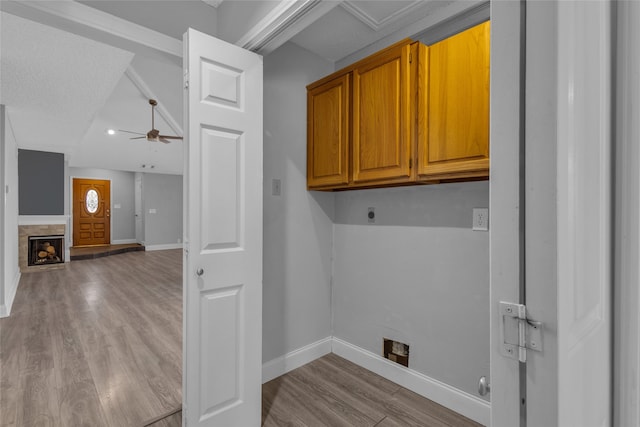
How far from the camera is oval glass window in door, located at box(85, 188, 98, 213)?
31.2 feet

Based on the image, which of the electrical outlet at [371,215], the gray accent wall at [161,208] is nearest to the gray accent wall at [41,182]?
the gray accent wall at [161,208]

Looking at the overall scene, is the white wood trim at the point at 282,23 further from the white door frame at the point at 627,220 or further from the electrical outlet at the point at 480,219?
the electrical outlet at the point at 480,219

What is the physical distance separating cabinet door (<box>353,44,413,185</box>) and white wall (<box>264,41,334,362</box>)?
21.8 inches

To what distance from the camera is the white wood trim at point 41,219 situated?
226 inches

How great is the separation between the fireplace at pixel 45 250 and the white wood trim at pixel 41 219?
0.29 m

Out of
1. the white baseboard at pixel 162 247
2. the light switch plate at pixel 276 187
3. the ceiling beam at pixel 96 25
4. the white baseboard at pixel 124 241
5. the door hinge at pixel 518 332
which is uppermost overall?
the ceiling beam at pixel 96 25

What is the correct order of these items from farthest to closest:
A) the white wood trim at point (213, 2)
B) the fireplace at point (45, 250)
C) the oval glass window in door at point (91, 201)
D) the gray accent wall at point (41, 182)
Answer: the oval glass window in door at point (91, 201)
the fireplace at point (45, 250)
the gray accent wall at point (41, 182)
the white wood trim at point (213, 2)

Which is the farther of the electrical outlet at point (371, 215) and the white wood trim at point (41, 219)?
the white wood trim at point (41, 219)

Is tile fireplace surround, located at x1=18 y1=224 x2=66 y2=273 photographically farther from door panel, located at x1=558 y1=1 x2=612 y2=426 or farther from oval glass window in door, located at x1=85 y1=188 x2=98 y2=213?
door panel, located at x1=558 y1=1 x2=612 y2=426

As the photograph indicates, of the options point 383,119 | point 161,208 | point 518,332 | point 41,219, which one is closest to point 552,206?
point 518,332

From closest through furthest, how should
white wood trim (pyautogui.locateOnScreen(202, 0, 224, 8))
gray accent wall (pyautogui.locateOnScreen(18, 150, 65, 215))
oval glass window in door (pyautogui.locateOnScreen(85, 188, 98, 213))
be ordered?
white wood trim (pyautogui.locateOnScreen(202, 0, 224, 8)) < gray accent wall (pyautogui.locateOnScreen(18, 150, 65, 215)) < oval glass window in door (pyautogui.locateOnScreen(85, 188, 98, 213))

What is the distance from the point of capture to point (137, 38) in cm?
167

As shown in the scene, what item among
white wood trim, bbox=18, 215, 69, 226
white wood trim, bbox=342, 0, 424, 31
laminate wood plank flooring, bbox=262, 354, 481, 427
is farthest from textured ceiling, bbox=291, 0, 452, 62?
white wood trim, bbox=18, 215, 69, 226

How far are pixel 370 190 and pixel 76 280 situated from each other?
18.8ft
